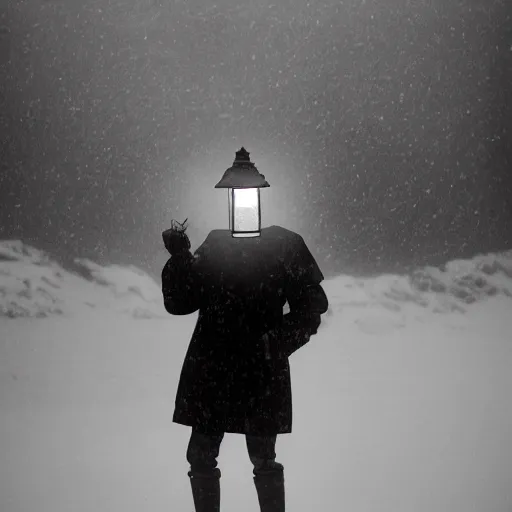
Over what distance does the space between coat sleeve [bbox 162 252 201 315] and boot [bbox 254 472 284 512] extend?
60 cm

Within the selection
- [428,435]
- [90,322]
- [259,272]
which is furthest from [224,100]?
[428,435]

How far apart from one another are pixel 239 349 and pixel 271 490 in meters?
0.47

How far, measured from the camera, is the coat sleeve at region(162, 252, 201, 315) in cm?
270

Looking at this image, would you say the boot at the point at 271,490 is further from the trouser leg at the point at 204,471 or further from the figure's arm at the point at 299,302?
the figure's arm at the point at 299,302

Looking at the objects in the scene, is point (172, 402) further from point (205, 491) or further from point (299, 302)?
point (299, 302)

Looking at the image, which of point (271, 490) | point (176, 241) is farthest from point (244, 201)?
point (271, 490)

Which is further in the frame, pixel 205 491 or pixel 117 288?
pixel 117 288

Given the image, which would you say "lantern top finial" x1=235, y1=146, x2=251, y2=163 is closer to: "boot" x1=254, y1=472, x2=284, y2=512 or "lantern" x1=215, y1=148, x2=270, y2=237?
"lantern" x1=215, y1=148, x2=270, y2=237

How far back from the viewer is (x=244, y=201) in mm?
2760

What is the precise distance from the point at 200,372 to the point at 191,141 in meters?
0.91

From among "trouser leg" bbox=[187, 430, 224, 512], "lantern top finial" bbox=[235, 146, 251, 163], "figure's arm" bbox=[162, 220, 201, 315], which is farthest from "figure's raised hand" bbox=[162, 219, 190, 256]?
"trouser leg" bbox=[187, 430, 224, 512]

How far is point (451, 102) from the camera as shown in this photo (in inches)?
127

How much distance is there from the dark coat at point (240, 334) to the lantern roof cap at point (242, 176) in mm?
225

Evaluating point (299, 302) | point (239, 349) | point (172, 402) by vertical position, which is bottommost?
point (172, 402)
